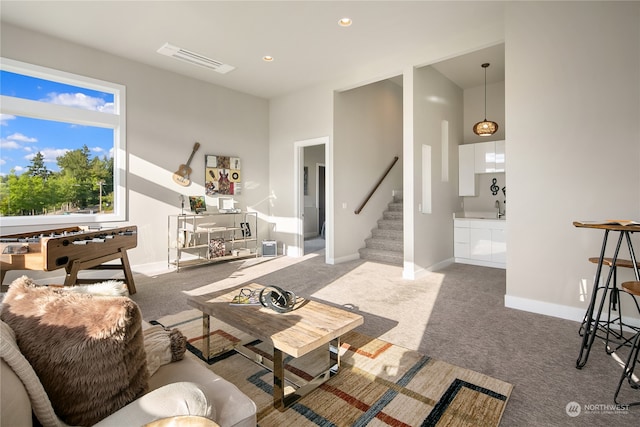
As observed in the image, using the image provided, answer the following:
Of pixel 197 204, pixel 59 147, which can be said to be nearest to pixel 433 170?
pixel 197 204

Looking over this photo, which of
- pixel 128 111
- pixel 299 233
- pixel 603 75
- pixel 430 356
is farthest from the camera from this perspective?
pixel 299 233

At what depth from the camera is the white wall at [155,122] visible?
4136 millimetres

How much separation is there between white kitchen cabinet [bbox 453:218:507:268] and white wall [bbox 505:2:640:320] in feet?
6.83

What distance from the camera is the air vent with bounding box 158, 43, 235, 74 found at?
434cm

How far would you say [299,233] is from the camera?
20.4 feet

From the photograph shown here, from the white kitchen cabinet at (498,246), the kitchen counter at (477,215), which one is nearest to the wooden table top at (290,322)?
the white kitchen cabinet at (498,246)

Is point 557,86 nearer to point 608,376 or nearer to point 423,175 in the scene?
point 423,175

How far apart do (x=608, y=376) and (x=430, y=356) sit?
3.59 feet

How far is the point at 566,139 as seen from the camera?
3.00 meters

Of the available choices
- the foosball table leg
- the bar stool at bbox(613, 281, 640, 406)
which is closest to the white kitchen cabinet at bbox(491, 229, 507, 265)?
the bar stool at bbox(613, 281, 640, 406)

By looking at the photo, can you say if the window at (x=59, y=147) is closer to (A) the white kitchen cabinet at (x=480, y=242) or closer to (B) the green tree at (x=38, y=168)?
(B) the green tree at (x=38, y=168)

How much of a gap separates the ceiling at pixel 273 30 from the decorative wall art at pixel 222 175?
1.46m

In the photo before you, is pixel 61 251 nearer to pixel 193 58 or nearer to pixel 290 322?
pixel 290 322

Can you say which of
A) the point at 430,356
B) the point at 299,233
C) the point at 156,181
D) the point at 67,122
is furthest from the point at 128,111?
the point at 430,356
